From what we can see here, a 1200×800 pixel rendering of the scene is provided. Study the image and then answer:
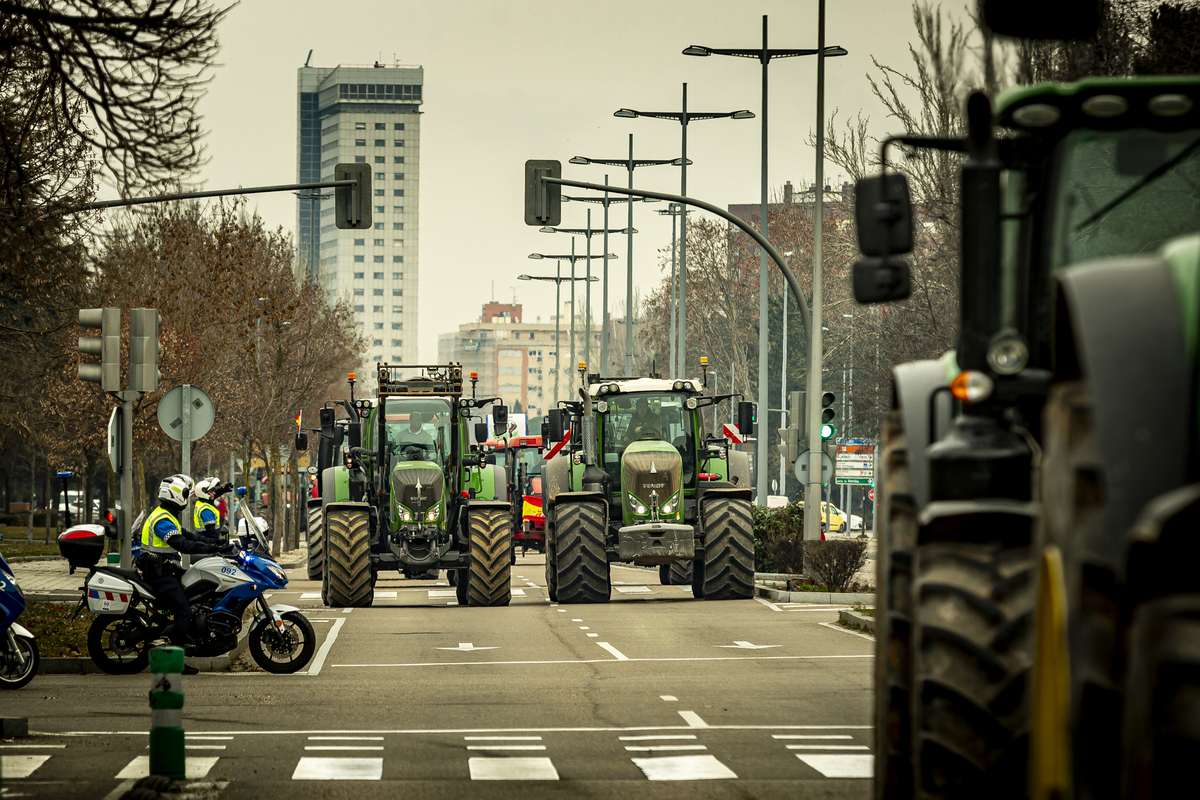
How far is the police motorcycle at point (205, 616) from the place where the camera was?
15.9 meters

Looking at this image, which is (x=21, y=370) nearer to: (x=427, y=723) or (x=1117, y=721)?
(x=427, y=723)

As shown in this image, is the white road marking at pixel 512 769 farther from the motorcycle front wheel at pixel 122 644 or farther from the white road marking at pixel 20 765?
the motorcycle front wheel at pixel 122 644

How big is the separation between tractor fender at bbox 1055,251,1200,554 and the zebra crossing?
19.4 ft

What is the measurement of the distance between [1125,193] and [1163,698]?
369 centimetres

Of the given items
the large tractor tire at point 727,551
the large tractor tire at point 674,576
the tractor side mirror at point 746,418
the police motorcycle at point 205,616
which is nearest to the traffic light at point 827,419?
the tractor side mirror at point 746,418

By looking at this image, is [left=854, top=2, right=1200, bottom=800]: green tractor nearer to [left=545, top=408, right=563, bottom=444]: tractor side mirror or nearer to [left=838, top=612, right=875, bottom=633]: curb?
[left=838, top=612, right=875, bottom=633]: curb

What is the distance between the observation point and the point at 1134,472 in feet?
13.1

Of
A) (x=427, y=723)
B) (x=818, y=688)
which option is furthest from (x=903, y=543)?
(x=818, y=688)

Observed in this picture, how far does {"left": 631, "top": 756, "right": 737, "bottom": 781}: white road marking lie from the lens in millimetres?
9773

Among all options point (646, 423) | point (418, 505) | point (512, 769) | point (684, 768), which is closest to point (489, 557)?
point (418, 505)

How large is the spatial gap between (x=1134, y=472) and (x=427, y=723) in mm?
9113

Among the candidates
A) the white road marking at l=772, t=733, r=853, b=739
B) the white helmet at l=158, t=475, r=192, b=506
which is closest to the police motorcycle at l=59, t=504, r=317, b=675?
the white helmet at l=158, t=475, r=192, b=506

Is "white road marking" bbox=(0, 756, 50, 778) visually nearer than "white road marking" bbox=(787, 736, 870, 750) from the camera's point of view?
Yes

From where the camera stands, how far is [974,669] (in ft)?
17.4
